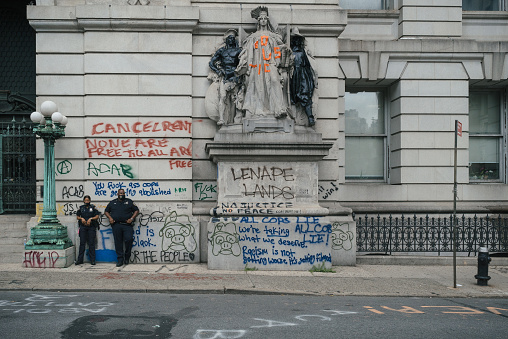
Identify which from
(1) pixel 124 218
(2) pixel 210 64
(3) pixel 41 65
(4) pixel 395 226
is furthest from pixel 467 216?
(3) pixel 41 65

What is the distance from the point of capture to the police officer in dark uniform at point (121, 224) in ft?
39.9

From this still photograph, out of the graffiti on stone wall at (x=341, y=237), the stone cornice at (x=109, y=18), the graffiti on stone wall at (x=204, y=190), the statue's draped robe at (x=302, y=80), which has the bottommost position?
the graffiti on stone wall at (x=341, y=237)

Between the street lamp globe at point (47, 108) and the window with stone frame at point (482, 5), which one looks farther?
the window with stone frame at point (482, 5)

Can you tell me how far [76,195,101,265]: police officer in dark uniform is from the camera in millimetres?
12133

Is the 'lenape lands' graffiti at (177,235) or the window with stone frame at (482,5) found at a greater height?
the window with stone frame at (482,5)

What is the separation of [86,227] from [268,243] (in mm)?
4865

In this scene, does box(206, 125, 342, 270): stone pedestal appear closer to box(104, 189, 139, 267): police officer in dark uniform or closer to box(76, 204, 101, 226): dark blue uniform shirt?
box(104, 189, 139, 267): police officer in dark uniform

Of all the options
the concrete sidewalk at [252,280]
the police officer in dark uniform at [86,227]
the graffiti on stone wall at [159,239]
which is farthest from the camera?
the graffiti on stone wall at [159,239]

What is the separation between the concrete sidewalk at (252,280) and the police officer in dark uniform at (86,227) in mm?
368

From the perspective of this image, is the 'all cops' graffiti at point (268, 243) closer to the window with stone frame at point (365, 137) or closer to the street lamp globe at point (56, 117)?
the window with stone frame at point (365, 137)

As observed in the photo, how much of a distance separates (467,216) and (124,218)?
10.6 metres

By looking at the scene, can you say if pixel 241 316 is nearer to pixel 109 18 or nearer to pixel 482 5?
pixel 109 18

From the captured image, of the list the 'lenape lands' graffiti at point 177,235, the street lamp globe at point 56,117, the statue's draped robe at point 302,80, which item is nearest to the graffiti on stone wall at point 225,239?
the 'lenape lands' graffiti at point 177,235

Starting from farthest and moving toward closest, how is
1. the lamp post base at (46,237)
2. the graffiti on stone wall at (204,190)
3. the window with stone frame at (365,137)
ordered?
the window with stone frame at (365,137)
the graffiti on stone wall at (204,190)
the lamp post base at (46,237)
